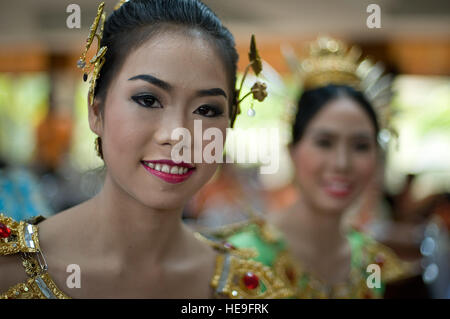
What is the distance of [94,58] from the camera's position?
1.11 metres

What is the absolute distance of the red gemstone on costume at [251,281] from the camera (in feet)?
4.51

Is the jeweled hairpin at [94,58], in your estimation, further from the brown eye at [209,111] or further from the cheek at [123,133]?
the brown eye at [209,111]

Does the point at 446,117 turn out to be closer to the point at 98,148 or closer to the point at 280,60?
the point at 280,60

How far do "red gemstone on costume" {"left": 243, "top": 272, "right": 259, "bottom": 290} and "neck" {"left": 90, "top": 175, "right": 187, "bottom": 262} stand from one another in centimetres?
29

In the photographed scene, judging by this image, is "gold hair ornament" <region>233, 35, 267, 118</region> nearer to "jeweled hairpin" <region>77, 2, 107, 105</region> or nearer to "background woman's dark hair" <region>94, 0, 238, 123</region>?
"background woman's dark hair" <region>94, 0, 238, 123</region>

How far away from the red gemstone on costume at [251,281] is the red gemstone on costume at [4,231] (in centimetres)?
64

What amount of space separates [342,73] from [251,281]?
1142 mm

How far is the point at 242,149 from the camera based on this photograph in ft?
12.4

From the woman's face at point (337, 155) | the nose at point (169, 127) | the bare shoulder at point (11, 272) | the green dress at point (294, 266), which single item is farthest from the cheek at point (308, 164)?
the bare shoulder at point (11, 272)

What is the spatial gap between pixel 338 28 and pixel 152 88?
17.8 ft

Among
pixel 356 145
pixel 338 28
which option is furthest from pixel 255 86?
pixel 338 28

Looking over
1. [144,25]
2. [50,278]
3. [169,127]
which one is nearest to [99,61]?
[144,25]

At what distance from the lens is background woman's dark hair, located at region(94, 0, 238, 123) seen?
1.13m

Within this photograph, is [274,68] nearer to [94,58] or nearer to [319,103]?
[319,103]
